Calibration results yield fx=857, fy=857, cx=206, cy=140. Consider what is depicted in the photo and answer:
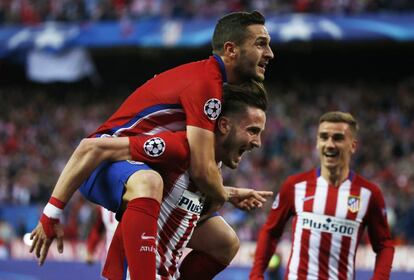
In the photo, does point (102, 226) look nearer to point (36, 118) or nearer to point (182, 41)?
point (182, 41)

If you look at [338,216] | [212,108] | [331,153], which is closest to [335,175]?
[331,153]

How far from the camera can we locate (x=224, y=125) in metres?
4.66

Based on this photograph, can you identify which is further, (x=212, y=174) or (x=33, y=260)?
(x=33, y=260)

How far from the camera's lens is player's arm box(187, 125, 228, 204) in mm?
4457

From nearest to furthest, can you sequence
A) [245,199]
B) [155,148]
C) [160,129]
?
1. [155,148]
2. [160,129]
3. [245,199]

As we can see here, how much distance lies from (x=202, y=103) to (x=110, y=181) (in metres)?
0.63

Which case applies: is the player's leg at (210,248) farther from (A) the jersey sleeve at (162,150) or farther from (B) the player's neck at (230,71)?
(B) the player's neck at (230,71)

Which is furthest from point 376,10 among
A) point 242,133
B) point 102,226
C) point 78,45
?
point 242,133

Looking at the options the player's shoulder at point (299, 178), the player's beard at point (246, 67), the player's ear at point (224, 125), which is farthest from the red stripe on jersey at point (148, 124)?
the player's shoulder at point (299, 178)

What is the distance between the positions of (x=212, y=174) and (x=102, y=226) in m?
4.35

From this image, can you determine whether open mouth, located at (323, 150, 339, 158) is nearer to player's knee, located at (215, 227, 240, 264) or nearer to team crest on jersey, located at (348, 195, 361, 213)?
team crest on jersey, located at (348, 195, 361, 213)

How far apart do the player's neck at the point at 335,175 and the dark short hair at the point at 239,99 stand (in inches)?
64.3

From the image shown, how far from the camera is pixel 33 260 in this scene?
38.4 ft

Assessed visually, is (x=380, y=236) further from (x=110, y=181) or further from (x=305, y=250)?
(x=110, y=181)
